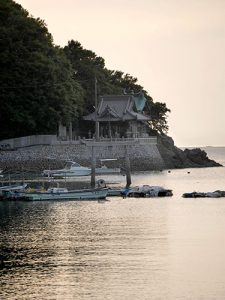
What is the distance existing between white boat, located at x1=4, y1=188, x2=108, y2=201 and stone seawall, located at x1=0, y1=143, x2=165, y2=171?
101 ft

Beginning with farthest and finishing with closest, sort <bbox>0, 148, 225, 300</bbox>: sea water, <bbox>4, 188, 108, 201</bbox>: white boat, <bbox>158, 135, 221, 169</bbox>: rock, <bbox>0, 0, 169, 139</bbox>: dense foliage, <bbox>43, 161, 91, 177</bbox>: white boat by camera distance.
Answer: <bbox>158, 135, 221, 169</bbox>: rock → <bbox>0, 0, 169, 139</bbox>: dense foliage → <bbox>43, 161, 91, 177</bbox>: white boat → <bbox>4, 188, 108, 201</bbox>: white boat → <bbox>0, 148, 225, 300</bbox>: sea water

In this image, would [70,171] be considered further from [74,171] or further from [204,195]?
[204,195]

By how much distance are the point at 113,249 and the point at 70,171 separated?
67.7 metres

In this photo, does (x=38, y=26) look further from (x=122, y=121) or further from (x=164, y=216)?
(x=164, y=216)

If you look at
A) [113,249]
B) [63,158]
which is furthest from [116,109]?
[113,249]

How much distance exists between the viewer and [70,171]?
144125mm

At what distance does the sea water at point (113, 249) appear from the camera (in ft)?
212

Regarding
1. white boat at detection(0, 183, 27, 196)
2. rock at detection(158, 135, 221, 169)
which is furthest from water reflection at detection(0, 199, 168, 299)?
rock at detection(158, 135, 221, 169)

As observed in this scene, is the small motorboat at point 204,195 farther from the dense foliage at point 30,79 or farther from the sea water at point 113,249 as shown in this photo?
the dense foliage at point 30,79

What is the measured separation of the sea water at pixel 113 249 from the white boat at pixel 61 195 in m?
1.11

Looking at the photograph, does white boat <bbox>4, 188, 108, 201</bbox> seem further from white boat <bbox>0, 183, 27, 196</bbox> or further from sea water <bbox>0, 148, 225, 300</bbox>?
white boat <bbox>0, 183, 27, 196</bbox>

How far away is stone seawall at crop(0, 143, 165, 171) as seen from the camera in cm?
14988

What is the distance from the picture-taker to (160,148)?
182m

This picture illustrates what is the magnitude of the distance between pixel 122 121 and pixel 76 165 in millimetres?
30169
